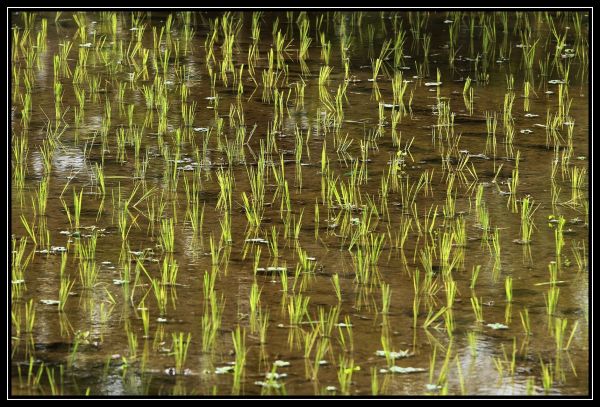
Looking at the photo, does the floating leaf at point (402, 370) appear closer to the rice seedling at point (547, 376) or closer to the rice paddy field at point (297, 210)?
the rice paddy field at point (297, 210)

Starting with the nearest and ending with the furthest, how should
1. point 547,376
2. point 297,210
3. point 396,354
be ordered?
point 547,376, point 396,354, point 297,210

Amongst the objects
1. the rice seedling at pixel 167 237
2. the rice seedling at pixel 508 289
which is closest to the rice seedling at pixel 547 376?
the rice seedling at pixel 508 289

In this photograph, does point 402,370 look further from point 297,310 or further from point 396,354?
point 297,310

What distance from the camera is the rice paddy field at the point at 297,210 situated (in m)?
5.10

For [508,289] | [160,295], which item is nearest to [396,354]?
[508,289]

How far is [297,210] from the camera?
7121mm

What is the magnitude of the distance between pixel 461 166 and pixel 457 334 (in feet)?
9.13

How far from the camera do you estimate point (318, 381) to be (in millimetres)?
4883

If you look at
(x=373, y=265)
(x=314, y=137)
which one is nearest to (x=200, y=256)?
(x=373, y=265)

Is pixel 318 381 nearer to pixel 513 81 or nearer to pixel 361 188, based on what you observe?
pixel 361 188

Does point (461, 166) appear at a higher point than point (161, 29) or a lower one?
lower

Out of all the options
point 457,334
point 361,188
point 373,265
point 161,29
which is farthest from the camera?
point 161,29

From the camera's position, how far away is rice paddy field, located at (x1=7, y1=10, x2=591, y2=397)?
5102 mm

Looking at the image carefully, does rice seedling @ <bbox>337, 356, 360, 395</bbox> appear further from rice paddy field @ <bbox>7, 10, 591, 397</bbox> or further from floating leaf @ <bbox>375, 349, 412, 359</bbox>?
floating leaf @ <bbox>375, 349, 412, 359</bbox>
